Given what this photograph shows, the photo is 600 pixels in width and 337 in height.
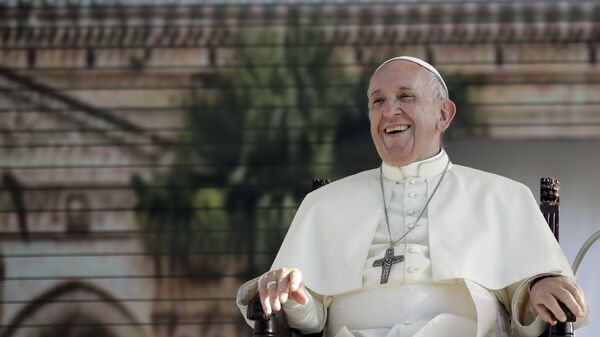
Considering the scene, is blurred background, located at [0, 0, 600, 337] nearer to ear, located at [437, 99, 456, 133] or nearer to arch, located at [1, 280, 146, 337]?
arch, located at [1, 280, 146, 337]

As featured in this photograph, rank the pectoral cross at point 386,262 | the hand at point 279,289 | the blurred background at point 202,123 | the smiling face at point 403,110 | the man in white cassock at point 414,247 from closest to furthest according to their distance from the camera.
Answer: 1. the hand at point 279,289
2. the man in white cassock at point 414,247
3. the pectoral cross at point 386,262
4. the smiling face at point 403,110
5. the blurred background at point 202,123

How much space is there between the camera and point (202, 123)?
6.40 metres

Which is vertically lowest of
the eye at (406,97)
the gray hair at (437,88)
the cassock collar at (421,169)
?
the cassock collar at (421,169)

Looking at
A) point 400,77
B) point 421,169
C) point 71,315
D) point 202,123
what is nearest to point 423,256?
point 421,169

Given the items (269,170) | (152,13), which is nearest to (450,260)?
(269,170)

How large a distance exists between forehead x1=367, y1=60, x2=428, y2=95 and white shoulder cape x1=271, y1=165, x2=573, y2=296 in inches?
13.5

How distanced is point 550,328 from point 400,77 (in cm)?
101

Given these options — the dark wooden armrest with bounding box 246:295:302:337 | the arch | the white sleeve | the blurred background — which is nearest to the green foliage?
the blurred background

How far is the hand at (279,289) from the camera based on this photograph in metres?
3.52

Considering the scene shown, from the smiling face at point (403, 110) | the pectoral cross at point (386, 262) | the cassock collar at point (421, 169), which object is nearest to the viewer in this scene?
the pectoral cross at point (386, 262)

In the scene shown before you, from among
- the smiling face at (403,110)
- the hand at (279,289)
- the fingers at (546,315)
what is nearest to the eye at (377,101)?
the smiling face at (403,110)

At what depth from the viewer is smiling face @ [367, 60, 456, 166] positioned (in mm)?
4051

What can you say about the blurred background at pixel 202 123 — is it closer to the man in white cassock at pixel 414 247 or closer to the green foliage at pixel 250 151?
the green foliage at pixel 250 151

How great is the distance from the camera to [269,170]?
6.30 metres
